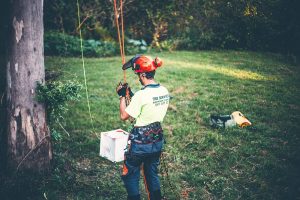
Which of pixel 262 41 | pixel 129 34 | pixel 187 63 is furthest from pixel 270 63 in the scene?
pixel 129 34

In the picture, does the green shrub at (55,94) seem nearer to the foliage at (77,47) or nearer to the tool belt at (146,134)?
the tool belt at (146,134)

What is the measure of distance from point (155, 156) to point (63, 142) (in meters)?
2.90

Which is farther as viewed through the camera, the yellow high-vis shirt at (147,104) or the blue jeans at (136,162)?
the blue jeans at (136,162)

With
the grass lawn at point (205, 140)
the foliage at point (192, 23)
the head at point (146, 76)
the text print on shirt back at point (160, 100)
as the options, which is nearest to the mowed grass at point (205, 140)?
the grass lawn at point (205, 140)

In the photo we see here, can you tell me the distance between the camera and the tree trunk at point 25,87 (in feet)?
15.0

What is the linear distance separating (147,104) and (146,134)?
37 cm

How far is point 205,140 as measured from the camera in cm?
667

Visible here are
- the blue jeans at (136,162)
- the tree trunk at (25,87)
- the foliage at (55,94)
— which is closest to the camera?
the blue jeans at (136,162)

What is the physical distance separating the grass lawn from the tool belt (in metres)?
1.33

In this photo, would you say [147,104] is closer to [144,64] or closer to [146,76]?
[146,76]

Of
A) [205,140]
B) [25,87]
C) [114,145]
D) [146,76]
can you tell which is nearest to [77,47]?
[205,140]

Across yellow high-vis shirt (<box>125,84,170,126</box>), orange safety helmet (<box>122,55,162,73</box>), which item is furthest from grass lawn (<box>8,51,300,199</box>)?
orange safety helmet (<box>122,55,162,73</box>)

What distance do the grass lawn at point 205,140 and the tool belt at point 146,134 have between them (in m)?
1.33

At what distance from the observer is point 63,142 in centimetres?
640
